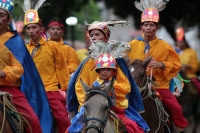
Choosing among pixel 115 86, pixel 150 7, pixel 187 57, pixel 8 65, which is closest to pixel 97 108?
pixel 115 86

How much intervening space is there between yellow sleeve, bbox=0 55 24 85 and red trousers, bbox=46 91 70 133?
335cm

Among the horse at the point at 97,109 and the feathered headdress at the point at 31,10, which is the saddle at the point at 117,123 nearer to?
the horse at the point at 97,109

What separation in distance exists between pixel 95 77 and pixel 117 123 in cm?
94

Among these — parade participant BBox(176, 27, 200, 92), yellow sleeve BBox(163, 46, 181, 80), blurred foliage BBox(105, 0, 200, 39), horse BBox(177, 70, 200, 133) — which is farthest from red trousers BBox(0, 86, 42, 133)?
parade participant BBox(176, 27, 200, 92)

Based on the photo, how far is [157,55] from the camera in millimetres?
13000

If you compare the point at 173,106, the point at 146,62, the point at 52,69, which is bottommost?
the point at 173,106

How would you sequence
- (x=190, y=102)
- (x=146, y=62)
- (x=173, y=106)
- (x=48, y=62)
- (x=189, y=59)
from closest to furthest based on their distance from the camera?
(x=146, y=62) → (x=48, y=62) → (x=173, y=106) → (x=190, y=102) → (x=189, y=59)

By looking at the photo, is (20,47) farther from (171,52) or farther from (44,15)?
(44,15)

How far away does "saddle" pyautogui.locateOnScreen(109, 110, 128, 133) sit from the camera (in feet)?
29.6

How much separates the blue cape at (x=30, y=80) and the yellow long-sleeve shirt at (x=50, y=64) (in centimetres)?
168

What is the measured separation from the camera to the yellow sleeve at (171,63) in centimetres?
1292

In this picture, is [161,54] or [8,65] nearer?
[8,65]

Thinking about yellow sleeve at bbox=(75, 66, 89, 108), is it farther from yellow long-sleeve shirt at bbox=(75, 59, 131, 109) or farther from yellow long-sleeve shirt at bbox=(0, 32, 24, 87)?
yellow long-sleeve shirt at bbox=(0, 32, 24, 87)

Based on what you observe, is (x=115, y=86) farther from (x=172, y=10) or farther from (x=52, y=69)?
(x=172, y=10)
